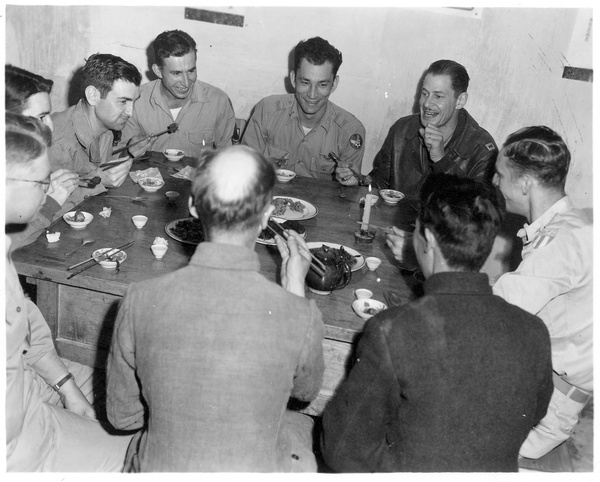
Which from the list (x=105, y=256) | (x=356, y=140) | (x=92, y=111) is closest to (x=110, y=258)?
(x=105, y=256)

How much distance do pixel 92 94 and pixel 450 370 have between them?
11.6ft

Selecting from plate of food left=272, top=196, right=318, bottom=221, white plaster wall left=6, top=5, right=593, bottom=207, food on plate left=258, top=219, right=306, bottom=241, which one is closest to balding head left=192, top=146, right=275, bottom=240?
food on plate left=258, top=219, right=306, bottom=241

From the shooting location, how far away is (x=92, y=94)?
4.11 metres

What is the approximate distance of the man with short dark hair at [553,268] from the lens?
2.57 metres

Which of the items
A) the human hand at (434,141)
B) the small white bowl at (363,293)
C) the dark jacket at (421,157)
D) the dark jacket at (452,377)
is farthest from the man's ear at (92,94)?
the dark jacket at (452,377)

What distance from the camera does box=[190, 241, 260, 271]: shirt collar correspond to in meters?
1.82

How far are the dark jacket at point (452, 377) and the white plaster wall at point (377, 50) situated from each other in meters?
4.63

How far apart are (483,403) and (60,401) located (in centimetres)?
216

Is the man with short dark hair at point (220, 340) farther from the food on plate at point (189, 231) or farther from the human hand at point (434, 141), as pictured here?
the human hand at point (434, 141)

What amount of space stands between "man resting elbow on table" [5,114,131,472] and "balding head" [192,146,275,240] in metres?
0.94

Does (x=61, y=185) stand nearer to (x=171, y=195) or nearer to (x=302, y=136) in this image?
(x=171, y=195)

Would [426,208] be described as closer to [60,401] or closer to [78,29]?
[60,401]

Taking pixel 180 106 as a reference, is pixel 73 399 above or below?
below

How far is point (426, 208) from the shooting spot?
209cm
